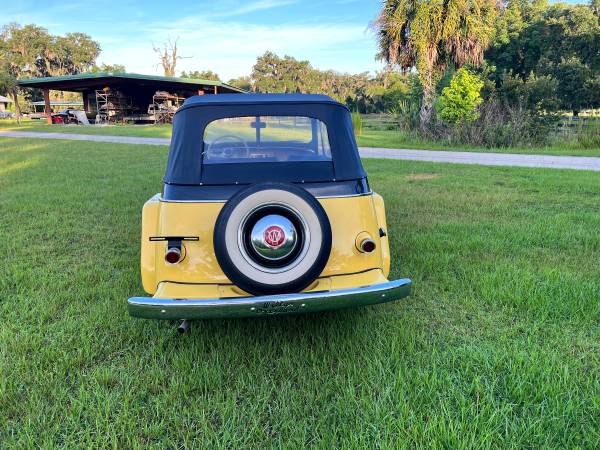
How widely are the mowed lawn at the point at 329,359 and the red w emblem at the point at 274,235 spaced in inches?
28.4

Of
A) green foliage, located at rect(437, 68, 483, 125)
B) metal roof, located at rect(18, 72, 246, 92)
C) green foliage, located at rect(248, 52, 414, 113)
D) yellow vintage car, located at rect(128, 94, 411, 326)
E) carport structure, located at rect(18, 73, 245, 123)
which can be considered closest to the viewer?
yellow vintage car, located at rect(128, 94, 411, 326)

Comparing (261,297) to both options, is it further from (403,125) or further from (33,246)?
(403,125)

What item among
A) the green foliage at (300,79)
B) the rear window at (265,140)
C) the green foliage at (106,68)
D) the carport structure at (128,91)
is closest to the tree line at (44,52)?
the green foliage at (106,68)

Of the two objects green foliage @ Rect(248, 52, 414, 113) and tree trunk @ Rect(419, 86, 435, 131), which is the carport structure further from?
green foliage @ Rect(248, 52, 414, 113)

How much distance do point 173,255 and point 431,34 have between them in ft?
64.1

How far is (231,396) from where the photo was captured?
7.47ft

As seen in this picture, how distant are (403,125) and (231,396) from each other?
18.7 meters

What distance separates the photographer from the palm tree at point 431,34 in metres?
18.5

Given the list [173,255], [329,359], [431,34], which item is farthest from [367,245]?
[431,34]

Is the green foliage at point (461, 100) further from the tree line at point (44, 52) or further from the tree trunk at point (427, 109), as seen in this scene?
the tree line at point (44, 52)

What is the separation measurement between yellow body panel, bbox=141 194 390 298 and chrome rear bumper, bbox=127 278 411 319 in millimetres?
234

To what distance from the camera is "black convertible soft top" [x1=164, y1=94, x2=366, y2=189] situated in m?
2.95

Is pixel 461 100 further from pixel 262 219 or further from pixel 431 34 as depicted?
pixel 262 219

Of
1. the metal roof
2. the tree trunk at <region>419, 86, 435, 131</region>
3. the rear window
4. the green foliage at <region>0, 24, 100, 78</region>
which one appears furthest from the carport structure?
the rear window
